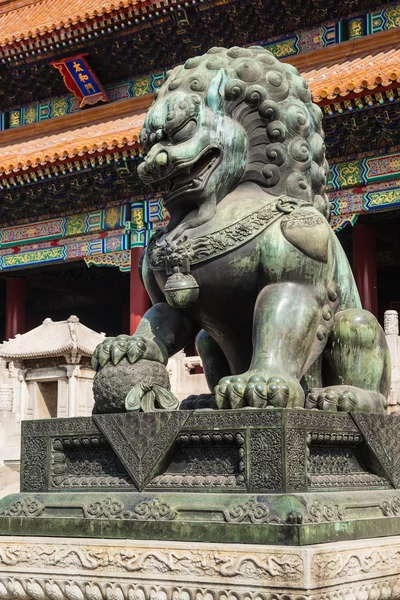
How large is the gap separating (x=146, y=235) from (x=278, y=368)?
10.8 m

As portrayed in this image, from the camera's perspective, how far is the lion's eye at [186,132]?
3.09 meters

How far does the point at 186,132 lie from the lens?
3086mm

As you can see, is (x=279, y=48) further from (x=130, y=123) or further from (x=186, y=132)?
(x=186, y=132)

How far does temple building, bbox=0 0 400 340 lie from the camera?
11750 millimetres

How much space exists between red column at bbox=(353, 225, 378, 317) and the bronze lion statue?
878 cm

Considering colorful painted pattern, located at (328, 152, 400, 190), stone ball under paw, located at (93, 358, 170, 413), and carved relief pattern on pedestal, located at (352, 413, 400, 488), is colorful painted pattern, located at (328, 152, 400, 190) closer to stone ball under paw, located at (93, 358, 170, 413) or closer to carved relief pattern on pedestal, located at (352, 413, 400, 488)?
carved relief pattern on pedestal, located at (352, 413, 400, 488)

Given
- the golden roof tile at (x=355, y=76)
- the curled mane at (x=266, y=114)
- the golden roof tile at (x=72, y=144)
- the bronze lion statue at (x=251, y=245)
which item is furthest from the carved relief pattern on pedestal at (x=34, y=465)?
the golden roof tile at (x=72, y=144)

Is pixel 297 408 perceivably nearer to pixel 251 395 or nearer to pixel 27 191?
pixel 251 395

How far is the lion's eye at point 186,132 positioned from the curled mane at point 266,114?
11 centimetres

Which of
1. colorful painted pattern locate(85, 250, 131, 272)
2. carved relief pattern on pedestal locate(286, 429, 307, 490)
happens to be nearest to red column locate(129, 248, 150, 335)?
colorful painted pattern locate(85, 250, 131, 272)

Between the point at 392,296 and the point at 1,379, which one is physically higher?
the point at 392,296

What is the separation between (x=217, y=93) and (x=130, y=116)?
1290cm

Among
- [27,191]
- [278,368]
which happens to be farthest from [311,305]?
[27,191]

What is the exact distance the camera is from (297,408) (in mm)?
2746
